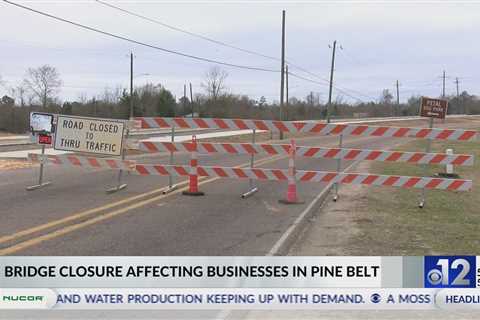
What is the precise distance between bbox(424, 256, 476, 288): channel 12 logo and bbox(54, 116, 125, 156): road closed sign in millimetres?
7653

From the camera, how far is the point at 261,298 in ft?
15.0

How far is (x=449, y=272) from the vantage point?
15.9 feet

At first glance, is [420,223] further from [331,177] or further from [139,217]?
[139,217]

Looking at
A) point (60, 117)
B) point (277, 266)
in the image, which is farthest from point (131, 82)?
point (277, 266)

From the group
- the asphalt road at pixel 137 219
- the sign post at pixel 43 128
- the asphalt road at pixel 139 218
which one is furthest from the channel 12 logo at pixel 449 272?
the sign post at pixel 43 128

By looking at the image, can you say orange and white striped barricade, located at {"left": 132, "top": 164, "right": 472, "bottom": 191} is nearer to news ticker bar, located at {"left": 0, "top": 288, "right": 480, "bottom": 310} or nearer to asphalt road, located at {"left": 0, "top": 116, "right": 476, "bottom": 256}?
asphalt road, located at {"left": 0, "top": 116, "right": 476, "bottom": 256}

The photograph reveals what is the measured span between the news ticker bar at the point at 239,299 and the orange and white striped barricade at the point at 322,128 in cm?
550

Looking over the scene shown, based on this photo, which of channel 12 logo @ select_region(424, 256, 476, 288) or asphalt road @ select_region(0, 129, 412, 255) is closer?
channel 12 logo @ select_region(424, 256, 476, 288)

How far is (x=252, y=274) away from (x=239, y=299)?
54 centimetres

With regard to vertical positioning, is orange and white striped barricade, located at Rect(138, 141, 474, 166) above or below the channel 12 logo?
above

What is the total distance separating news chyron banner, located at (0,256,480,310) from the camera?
4.49 metres

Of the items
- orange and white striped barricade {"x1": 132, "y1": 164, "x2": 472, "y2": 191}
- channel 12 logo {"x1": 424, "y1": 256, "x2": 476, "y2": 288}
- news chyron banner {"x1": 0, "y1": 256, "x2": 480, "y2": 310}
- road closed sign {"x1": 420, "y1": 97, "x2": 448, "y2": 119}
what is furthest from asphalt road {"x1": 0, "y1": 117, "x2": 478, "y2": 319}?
road closed sign {"x1": 420, "y1": 97, "x2": 448, "y2": 119}

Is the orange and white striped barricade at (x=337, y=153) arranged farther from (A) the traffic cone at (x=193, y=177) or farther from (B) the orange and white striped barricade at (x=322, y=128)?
(B) the orange and white striped barricade at (x=322, y=128)

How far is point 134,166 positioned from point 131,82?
49.7 metres
